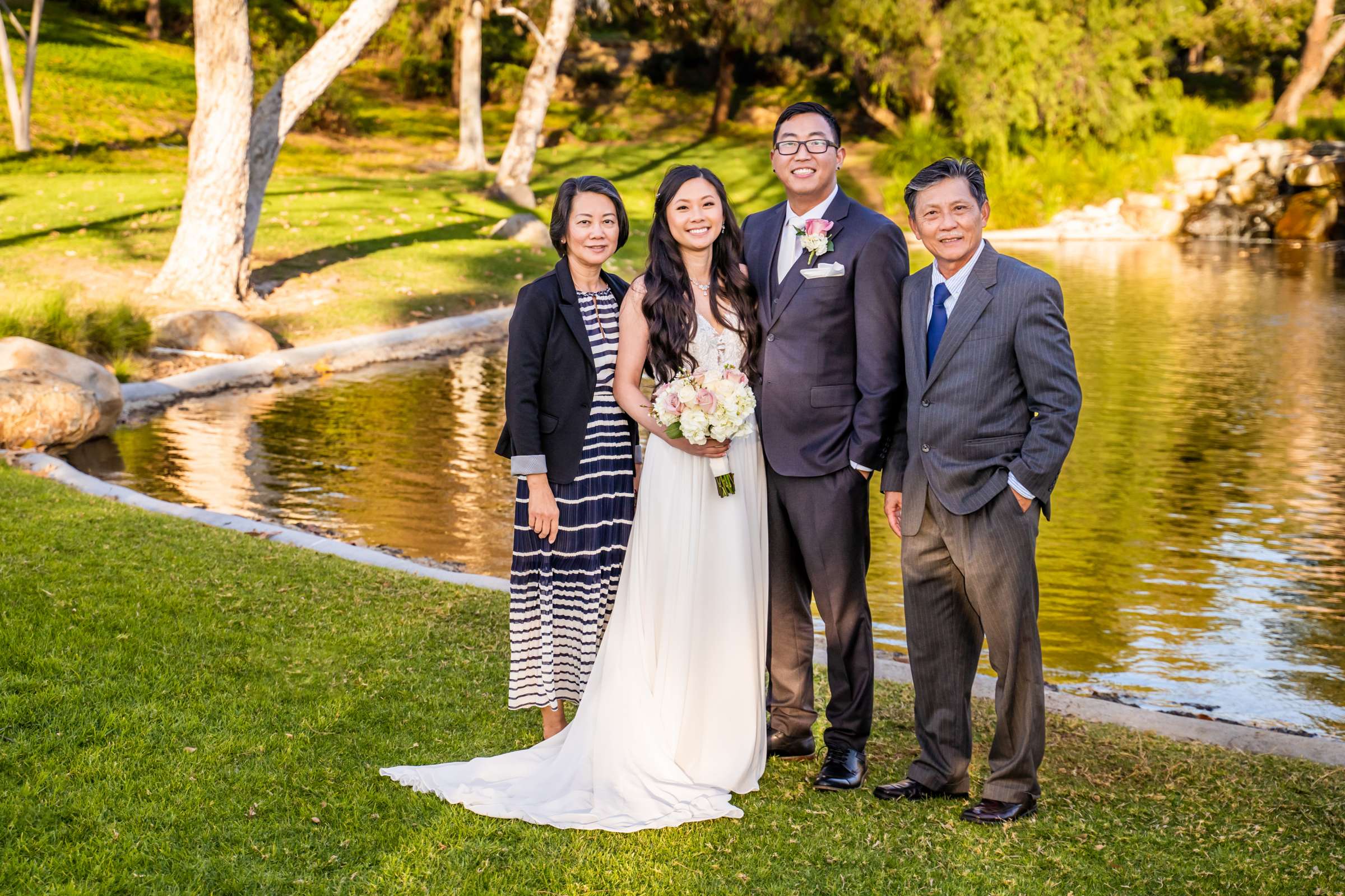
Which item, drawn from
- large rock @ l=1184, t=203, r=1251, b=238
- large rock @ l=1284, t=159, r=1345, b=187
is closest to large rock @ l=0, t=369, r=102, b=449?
large rock @ l=1184, t=203, r=1251, b=238

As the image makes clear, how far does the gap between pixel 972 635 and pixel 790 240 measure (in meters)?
1.58

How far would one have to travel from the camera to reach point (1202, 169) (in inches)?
1303

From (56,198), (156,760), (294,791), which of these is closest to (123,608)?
(156,760)

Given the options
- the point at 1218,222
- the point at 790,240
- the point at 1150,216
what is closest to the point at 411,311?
the point at 790,240

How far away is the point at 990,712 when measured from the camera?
557 centimetres

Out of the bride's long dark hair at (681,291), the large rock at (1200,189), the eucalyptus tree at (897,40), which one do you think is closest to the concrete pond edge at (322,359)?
the bride's long dark hair at (681,291)

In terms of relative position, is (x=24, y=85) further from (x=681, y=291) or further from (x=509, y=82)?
(x=681, y=291)

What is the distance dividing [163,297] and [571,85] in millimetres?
31425

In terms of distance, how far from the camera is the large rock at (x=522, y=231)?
21.7 meters

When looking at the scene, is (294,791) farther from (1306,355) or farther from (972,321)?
(1306,355)

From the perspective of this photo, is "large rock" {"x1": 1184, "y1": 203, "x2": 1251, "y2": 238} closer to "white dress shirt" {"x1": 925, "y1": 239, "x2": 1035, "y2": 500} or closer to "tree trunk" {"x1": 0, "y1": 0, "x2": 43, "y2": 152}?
"tree trunk" {"x1": 0, "y1": 0, "x2": 43, "y2": 152}

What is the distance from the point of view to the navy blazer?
448 centimetres

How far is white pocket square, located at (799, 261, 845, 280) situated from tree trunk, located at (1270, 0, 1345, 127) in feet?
117

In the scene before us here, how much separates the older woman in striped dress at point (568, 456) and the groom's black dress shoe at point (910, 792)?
118 centimetres
